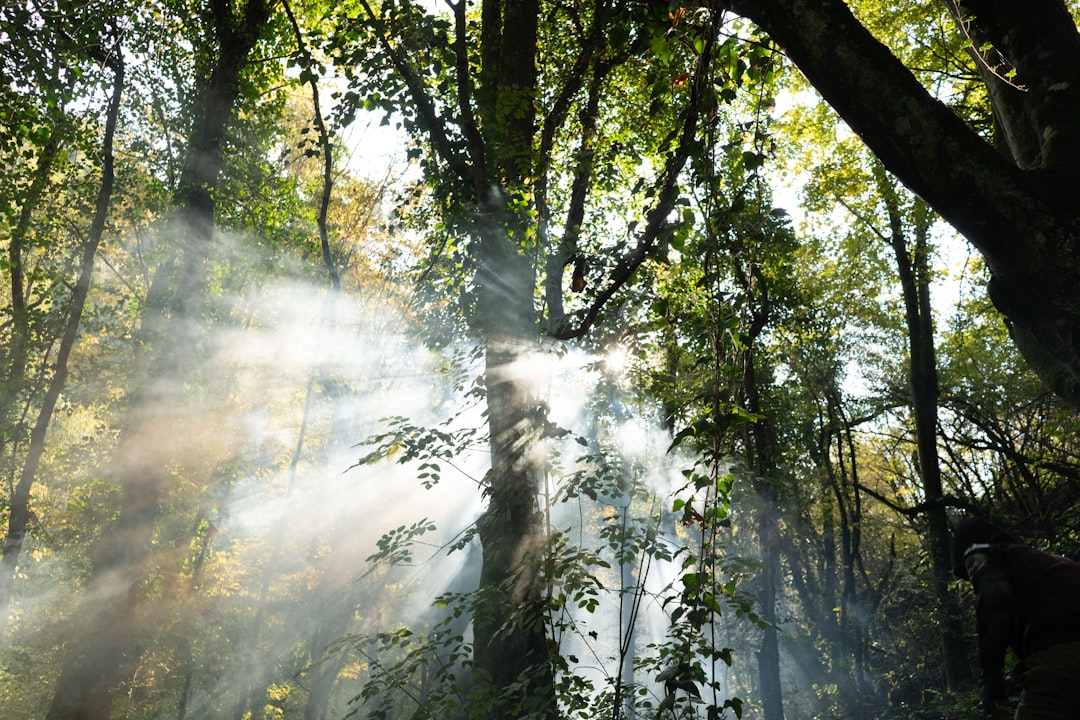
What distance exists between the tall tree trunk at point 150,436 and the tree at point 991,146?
969 cm

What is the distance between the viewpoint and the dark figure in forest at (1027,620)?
10.6ft

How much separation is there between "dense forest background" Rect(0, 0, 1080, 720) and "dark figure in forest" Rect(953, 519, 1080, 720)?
0.98 meters

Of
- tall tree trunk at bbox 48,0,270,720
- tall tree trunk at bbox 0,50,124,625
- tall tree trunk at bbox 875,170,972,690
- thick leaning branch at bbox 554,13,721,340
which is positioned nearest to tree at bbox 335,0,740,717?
thick leaning branch at bbox 554,13,721,340

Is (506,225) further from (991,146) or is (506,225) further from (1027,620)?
(1027,620)

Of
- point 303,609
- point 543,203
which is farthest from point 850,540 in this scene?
point 303,609

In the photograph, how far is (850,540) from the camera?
18250 millimetres

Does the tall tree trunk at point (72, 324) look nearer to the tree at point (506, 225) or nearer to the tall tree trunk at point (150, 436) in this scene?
the tall tree trunk at point (150, 436)

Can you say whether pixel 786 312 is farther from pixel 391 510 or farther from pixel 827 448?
pixel 391 510

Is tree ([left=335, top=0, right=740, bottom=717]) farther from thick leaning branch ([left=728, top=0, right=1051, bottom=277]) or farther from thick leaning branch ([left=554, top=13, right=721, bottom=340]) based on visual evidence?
thick leaning branch ([left=728, top=0, right=1051, bottom=277])

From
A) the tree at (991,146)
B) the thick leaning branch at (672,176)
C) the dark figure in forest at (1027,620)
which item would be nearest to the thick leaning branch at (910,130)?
the tree at (991,146)

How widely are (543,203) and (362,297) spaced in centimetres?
1791

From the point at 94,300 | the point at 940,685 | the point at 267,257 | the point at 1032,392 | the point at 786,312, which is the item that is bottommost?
the point at 940,685

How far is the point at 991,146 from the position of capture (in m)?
2.35

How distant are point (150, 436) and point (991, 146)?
40.0 feet
